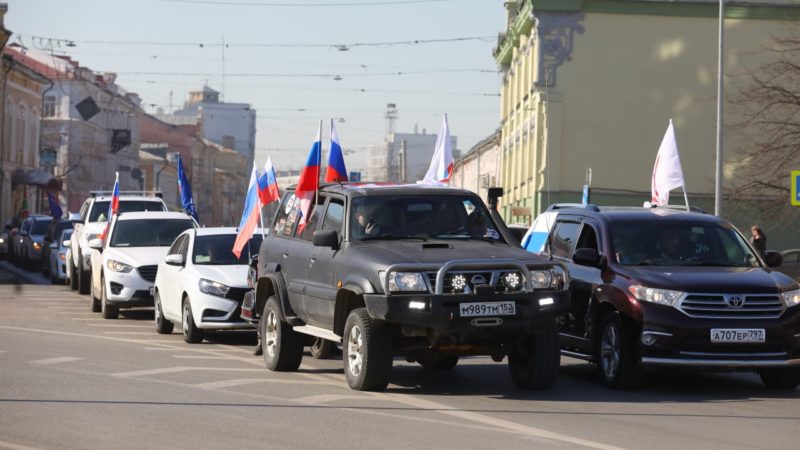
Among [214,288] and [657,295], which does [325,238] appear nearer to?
[657,295]

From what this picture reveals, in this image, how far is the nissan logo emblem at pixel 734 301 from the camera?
12.6 metres

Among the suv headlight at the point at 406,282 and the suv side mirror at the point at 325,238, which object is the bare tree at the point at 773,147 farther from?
the suv headlight at the point at 406,282

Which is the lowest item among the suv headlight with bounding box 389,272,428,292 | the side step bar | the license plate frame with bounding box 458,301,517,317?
the side step bar

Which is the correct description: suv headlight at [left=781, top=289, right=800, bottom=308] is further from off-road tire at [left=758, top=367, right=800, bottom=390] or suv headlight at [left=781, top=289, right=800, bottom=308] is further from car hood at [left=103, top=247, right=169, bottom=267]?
car hood at [left=103, top=247, right=169, bottom=267]

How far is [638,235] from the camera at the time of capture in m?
14.1

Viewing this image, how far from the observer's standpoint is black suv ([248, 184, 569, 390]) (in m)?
11.9

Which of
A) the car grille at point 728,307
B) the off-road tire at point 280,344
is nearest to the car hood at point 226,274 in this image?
the off-road tire at point 280,344

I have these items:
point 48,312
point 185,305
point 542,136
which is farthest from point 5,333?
point 542,136

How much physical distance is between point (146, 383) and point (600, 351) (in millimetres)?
4348

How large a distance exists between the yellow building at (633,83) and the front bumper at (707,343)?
3567 cm

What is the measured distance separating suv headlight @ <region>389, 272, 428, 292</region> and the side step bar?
1.27 meters

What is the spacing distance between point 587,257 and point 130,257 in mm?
11313

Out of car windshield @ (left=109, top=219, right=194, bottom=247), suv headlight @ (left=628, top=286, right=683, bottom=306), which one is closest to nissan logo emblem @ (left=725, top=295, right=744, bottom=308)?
suv headlight @ (left=628, top=286, right=683, bottom=306)

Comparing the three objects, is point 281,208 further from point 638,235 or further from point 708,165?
point 708,165
